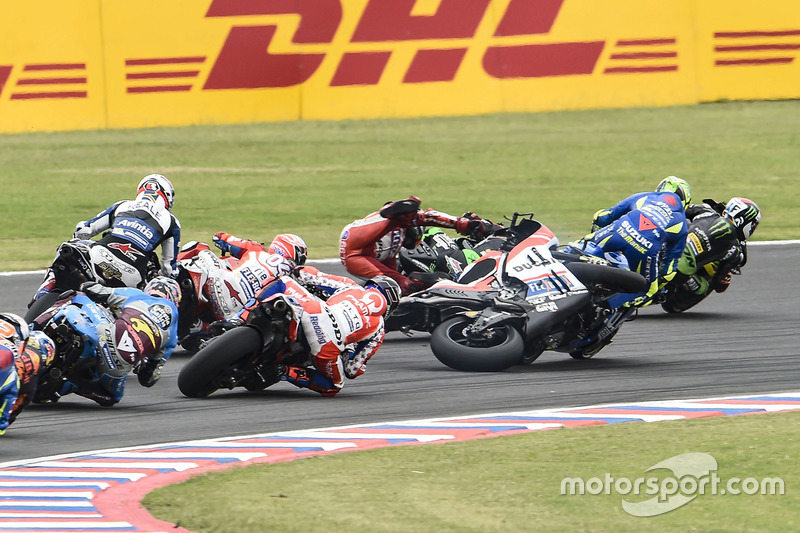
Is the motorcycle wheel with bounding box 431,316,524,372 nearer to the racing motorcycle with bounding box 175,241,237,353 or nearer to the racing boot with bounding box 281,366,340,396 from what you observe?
the racing boot with bounding box 281,366,340,396

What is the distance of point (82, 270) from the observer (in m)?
9.82

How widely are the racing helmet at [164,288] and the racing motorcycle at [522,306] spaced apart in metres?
1.64

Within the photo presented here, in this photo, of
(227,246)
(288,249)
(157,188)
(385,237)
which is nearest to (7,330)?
(288,249)

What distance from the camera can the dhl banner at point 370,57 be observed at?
827 inches

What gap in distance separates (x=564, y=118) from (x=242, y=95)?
5.54 metres

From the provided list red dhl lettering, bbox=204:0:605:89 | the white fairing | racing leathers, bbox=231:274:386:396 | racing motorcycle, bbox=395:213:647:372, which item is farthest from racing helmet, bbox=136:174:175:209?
red dhl lettering, bbox=204:0:605:89

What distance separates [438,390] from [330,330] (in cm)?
93

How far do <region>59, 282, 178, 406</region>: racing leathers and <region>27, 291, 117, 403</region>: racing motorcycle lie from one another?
0.02 metres

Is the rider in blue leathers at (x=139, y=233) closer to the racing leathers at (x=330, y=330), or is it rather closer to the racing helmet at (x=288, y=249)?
the racing helmet at (x=288, y=249)

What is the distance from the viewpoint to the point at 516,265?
1030 centimetres

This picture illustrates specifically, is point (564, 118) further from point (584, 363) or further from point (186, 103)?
Answer: point (584, 363)

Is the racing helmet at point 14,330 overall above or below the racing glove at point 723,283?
below

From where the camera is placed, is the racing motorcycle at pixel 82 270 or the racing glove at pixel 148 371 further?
the racing motorcycle at pixel 82 270

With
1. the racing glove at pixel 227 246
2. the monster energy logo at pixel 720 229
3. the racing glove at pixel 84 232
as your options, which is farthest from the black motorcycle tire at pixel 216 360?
the monster energy logo at pixel 720 229
